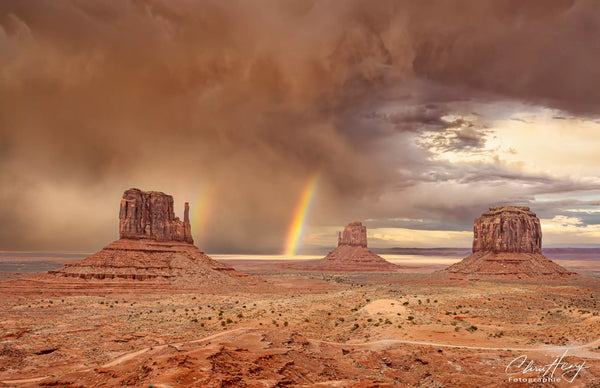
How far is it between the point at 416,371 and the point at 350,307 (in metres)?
29.4

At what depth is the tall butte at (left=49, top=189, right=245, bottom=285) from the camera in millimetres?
106625

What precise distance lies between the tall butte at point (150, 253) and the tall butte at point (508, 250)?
279 ft

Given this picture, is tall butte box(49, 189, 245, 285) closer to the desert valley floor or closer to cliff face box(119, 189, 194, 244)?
cliff face box(119, 189, 194, 244)

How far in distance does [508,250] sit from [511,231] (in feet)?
23.2

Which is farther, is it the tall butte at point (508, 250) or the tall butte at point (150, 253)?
the tall butte at point (508, 250)

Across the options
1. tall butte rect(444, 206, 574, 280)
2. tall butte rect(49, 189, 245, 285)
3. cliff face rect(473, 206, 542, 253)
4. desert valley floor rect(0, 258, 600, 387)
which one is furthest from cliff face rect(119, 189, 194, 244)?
cliff face rect(473, 206, 542, 253)

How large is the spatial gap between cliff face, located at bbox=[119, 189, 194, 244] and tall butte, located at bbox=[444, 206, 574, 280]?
97018mm
